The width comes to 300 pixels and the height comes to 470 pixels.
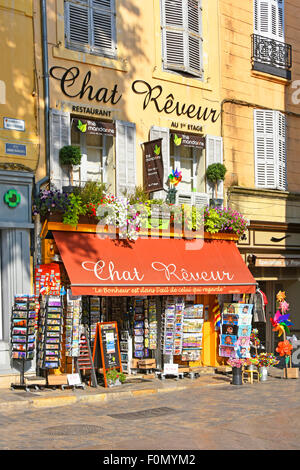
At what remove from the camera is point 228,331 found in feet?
55.7

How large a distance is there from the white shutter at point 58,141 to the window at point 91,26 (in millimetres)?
1711

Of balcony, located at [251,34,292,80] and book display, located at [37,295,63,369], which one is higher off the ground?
balcony, located at [251,34,292,80]

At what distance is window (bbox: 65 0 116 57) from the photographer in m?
15.8

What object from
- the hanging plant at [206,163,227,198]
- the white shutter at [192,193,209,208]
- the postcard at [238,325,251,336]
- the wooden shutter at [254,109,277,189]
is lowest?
the postcard at [238,325,251,336]

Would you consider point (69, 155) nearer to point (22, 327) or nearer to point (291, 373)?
point (22, 327)

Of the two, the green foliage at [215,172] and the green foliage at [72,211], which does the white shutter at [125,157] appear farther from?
the green foliage at [215,172]

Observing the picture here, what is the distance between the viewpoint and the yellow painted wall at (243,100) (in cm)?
1880

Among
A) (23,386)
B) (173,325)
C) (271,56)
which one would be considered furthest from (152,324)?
(271,56)

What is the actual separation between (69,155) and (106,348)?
4200 millimetres

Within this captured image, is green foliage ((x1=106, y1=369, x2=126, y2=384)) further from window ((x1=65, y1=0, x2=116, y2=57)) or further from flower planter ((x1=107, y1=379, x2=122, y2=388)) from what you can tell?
window ((x1=65, y1=0, x2=116, y2=57))

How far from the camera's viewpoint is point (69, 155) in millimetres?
15133

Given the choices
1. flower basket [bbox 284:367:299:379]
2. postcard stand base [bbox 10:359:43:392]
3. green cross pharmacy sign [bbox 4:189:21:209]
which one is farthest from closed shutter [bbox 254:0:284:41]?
postcard stand base [bbox 10:359:43:392]

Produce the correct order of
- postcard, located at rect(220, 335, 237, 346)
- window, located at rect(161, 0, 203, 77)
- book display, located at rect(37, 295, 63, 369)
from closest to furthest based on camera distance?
1. book display, located at rect(37, 295, 63, 369)
2. postcard, located at rect(220, 335, 237, 346)
3. window, located at rect(161, 0, 203, 77)

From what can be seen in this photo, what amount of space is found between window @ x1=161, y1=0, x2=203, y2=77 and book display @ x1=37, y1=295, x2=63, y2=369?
6.91 meters
